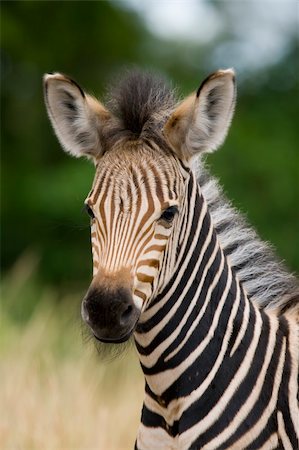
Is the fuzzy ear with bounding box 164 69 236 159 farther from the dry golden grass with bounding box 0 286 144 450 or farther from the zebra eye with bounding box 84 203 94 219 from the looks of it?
the dry golden grass with bounding box 0 286 144 450

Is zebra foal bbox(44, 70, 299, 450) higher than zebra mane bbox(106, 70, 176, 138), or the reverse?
zebra mane bbox(106, 70, 176, 138)

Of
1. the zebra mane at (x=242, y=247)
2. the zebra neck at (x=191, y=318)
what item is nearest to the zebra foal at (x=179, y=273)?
the zebra neck at (x=191, y=318)

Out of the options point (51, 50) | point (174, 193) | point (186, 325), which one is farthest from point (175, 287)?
point (51, 50)

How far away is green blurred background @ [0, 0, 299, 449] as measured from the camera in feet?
31.4

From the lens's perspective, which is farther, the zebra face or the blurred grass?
the blurred grass

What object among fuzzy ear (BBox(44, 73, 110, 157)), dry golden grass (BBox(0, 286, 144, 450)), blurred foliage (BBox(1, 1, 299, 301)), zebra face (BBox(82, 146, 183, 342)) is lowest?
dry golden grass (BBox(0, 286, 144, 450))

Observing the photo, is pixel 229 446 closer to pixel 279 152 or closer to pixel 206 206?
pixel 206 206

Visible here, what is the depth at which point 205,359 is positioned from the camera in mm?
5188

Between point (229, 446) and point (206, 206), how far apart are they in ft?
4.67

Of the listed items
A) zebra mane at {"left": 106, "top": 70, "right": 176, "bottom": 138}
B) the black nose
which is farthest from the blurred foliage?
the black nose

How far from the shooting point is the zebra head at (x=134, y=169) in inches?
184

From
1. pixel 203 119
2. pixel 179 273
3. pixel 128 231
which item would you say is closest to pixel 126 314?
pixel 128 231

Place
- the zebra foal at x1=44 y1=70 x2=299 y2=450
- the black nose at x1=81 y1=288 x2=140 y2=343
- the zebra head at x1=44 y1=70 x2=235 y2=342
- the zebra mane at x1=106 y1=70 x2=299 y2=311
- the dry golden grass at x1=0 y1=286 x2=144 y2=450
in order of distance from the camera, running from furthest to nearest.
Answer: the dry golden grass at x1=0 y1=286 x2=144 y2=450 < the zebra mane at x1=106 y1=70 x2=299 y2=311 < the zebra foal at x1=44 y1=70 x2=299 y2=450 < the zebra head at x1=44 y1=70 x2=235 y2=342 < the black nose at x1=81 y1=288 x2=140 y2=343

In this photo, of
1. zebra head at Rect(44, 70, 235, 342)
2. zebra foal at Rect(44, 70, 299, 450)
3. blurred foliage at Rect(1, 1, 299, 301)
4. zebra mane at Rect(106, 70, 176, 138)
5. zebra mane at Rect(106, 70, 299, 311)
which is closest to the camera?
zebra head at Rect(44, 70, 235, 342)
